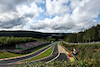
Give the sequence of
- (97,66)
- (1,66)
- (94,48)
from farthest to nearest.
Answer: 1. (94,48)
2. (1,66)
3. (97,66)

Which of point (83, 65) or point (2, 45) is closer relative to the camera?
point (83, 65)

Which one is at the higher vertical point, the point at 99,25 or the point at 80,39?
the point at 99,25

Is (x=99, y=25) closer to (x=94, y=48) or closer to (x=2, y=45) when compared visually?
(x=94, y=48)

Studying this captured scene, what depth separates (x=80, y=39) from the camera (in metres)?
71.6

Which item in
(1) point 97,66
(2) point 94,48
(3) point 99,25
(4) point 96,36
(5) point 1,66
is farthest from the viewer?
(3) point 99,25

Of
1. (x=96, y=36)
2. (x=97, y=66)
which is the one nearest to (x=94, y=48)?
(x=97, y=66)

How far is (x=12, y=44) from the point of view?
3981 centimetres

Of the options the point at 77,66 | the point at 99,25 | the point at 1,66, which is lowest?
the point at 1,66

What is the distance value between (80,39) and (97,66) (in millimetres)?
72935

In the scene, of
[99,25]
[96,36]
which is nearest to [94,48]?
[96,36]

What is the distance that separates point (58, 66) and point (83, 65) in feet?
7.64

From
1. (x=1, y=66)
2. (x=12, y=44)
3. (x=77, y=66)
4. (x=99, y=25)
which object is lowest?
(x=1, y=66)

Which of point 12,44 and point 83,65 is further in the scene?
point 12,44

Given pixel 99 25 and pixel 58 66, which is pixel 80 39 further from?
pixel 58 66
